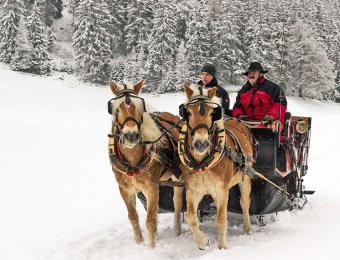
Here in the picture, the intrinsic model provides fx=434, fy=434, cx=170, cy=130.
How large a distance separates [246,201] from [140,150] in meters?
2.26

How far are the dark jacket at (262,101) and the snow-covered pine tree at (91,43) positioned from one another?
42301 millimetres

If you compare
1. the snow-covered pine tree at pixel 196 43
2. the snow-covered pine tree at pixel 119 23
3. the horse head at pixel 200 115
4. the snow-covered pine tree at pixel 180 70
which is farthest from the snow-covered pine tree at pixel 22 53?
the horse head at pixel 200 115

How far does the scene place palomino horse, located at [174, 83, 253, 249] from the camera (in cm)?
530

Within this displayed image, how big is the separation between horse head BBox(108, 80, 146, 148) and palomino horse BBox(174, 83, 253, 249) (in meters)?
0.59

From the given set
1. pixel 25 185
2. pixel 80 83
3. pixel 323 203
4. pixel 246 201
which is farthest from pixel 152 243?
pixel 80 83

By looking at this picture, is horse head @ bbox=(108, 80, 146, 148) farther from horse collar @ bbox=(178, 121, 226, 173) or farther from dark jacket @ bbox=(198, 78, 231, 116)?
dark jacket @ bbox=(198, 78, 231, 116)

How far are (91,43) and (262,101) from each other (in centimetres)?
4388

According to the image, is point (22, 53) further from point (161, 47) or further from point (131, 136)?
point (131, 136)

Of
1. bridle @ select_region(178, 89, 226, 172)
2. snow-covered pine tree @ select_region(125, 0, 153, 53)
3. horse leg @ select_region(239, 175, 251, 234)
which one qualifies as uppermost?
snow-covered pine tree @ select_region(125, 0, 153, 53)

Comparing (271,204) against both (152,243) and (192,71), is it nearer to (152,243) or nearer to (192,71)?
(152,243)

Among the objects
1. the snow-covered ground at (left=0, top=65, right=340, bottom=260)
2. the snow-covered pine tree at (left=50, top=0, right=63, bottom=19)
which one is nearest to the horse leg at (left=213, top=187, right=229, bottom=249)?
the snow-covered ground at (left=0, top=65, right=340, bottom=260)

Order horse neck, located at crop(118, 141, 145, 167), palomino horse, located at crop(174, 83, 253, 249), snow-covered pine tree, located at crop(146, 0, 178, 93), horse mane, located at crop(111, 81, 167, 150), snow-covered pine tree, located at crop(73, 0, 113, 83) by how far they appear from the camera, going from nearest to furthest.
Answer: palomino horse, located at crop(174, 83, 253, 249) → horse mane, located at crop(111, 81, 167, 150) → horse neck, located at crop(118, 141, 145, 167) → snow-covered pine tree, located at crop(73, 0, 113, 83) → snow-covered pine tree, located at crop(146, 0, 178, 93)

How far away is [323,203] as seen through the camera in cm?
912

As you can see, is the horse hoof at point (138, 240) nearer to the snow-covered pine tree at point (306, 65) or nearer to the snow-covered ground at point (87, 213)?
the snow-covered ground at point (87, 213)
